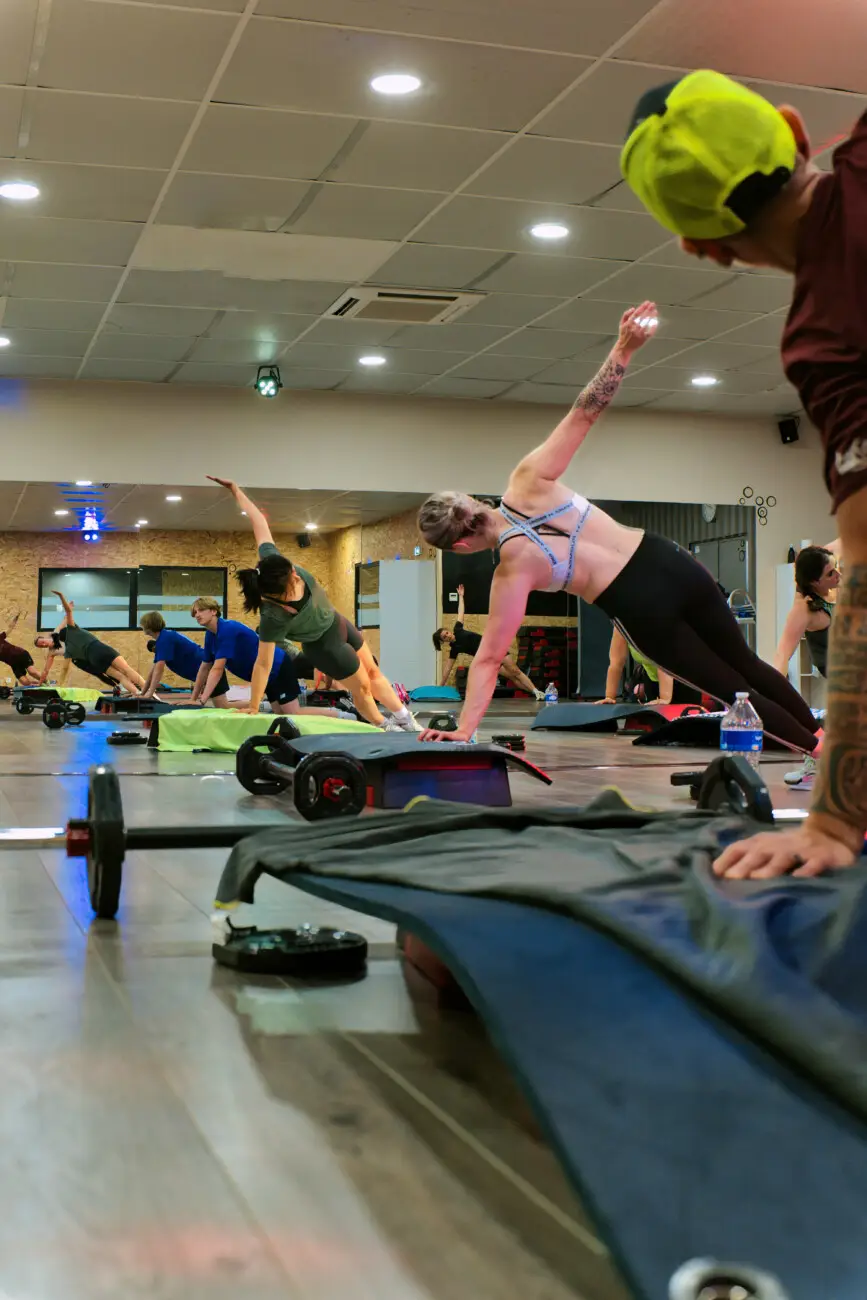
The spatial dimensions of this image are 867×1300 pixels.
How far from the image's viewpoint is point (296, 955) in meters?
1.93

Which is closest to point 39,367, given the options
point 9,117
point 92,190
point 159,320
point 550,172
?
point 159,320

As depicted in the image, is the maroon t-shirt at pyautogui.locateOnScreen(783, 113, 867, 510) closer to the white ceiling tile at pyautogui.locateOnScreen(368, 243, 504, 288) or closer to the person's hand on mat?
the person's hand on mat

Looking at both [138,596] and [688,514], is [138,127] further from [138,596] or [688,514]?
[138,596]

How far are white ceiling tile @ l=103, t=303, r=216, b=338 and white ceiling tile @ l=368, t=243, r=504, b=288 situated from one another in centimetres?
155

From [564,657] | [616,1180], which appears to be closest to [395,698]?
[616,1180]

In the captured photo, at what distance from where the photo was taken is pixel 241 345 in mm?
9859

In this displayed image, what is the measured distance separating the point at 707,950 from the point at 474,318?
27.5ft

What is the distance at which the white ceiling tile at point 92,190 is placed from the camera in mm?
6379

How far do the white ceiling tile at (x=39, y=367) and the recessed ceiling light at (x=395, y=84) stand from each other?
555 cm

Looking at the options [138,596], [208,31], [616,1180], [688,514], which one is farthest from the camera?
[138,596]

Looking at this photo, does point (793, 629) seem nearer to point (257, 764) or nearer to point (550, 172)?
point (550, 172)

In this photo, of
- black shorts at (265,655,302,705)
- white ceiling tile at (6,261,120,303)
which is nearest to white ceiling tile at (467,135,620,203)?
white ceiling tile at (6,261,120,303)

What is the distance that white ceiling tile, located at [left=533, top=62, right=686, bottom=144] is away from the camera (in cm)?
540

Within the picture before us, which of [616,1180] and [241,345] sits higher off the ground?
[241,345]
